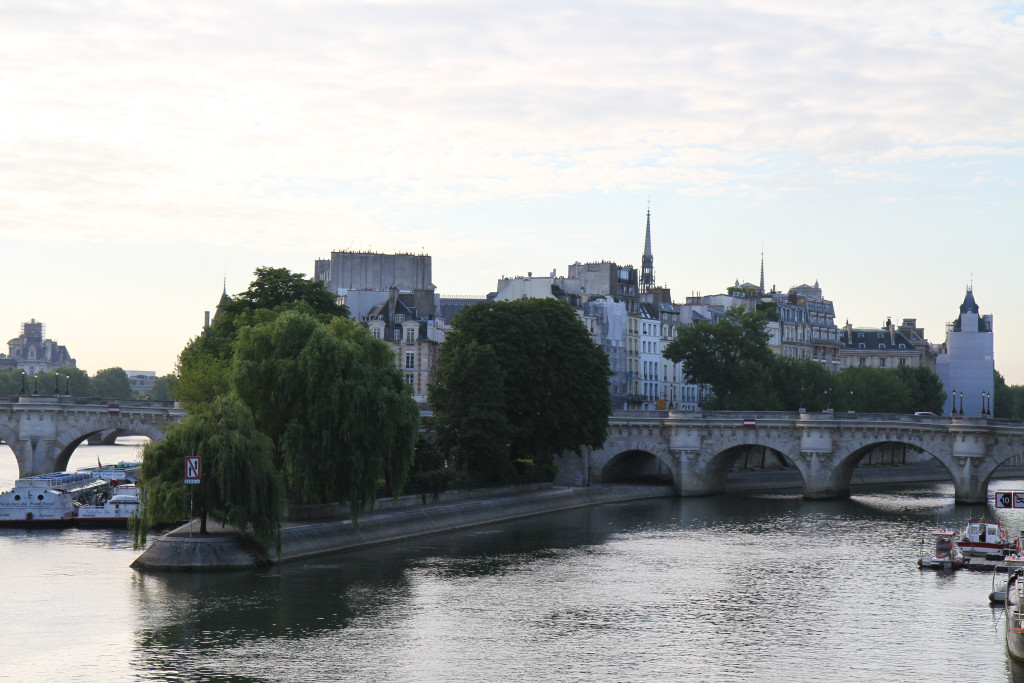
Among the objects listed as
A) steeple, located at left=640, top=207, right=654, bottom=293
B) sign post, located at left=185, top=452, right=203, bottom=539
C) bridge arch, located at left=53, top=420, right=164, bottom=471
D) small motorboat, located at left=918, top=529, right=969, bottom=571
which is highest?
steeple, located at left=640, top=207, right=654, bottom=293

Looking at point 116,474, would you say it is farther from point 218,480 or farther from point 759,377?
point 759,377

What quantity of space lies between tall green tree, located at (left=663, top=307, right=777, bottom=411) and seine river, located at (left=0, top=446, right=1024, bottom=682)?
5624cm

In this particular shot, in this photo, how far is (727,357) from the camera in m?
135

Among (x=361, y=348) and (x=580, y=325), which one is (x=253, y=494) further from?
(x=580, y=325)

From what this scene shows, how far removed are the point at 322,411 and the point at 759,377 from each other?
251 feet

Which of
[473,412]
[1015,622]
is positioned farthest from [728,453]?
[1015,622]

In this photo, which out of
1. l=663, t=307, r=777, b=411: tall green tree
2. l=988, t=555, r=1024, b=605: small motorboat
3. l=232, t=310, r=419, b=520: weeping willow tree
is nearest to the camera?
l=988, t=555, r=1024, b=605: small motorboat

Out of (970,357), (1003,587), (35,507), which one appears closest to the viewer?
(1003,587)

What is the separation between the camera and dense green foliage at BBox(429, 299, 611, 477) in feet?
294

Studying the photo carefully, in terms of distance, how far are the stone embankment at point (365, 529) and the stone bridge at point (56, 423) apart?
94.4 ft

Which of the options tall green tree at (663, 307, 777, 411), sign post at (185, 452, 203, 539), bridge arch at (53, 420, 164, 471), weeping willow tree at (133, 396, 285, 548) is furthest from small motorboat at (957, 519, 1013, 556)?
tall green tree at (663, 307, 777, 411)

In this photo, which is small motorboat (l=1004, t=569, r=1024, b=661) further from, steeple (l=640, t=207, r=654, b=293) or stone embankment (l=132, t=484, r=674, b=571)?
steeple (l=640, t=207, r=654, b=293)

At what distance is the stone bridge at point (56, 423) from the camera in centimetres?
10206

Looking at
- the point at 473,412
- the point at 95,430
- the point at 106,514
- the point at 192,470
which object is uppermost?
the point at 473,412
